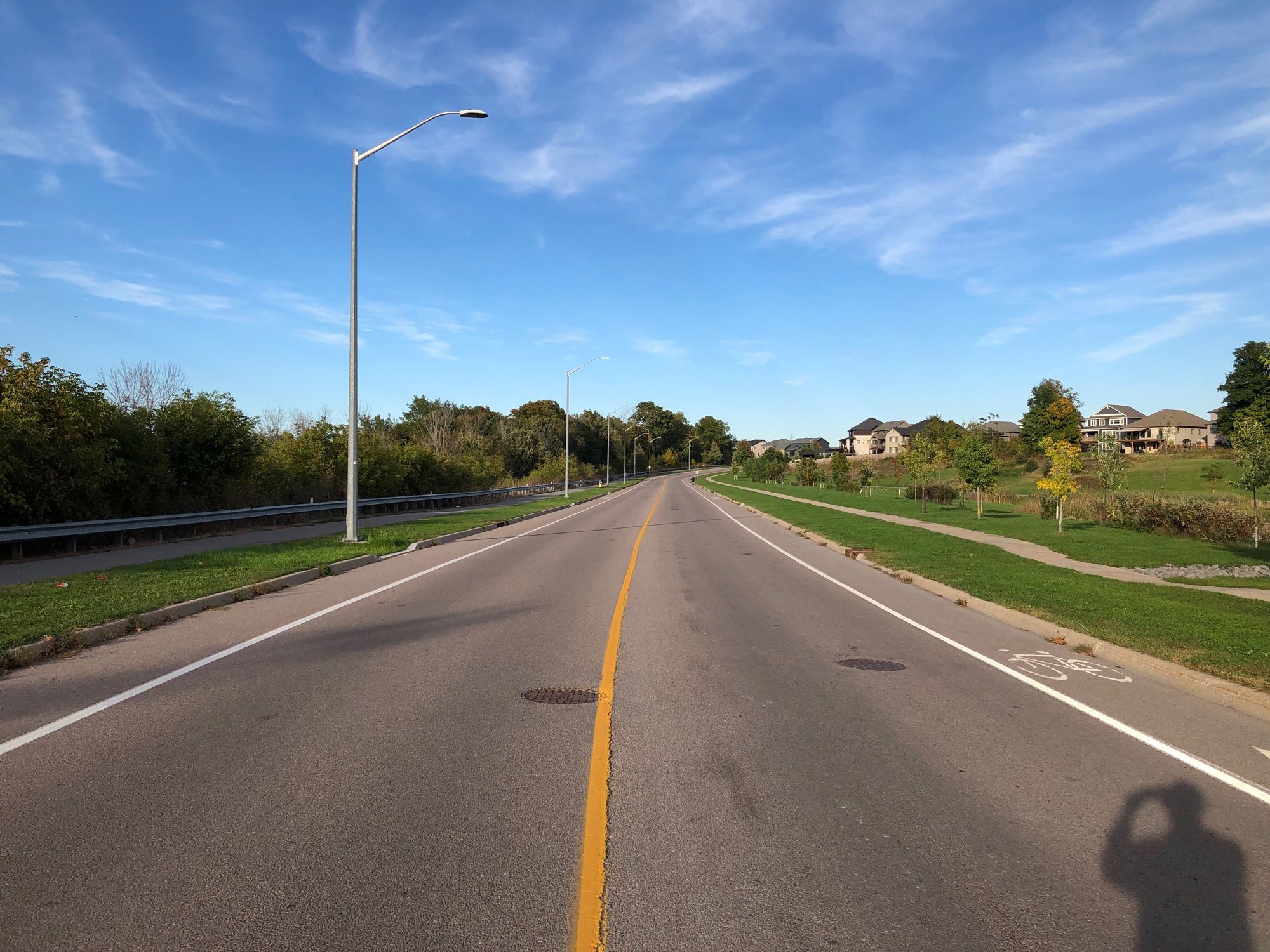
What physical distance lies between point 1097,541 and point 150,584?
23744mm

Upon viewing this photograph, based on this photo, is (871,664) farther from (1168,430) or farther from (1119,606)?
(1168,430)

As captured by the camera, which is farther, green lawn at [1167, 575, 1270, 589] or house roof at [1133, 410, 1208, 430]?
house roof at [1133, 410, 1208, 430]

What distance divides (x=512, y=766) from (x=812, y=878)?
217cm

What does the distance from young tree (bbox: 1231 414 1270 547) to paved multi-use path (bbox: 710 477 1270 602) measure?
5499 mm

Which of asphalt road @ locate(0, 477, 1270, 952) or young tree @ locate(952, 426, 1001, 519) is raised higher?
young tree @ locate(952, 426, 1001, 519)

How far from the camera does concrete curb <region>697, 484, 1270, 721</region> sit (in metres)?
7.27

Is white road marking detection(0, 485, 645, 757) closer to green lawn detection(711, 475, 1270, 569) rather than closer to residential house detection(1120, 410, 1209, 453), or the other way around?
green lawn detection(711, 475, 1270, 569)

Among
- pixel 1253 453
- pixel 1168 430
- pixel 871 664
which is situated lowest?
pixel 871 664

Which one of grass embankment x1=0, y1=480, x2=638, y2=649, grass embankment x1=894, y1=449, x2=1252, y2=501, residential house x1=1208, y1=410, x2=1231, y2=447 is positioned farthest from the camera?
residential house x1=1208, y1=410, x2=1231, y2=447

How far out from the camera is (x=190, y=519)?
23.4m

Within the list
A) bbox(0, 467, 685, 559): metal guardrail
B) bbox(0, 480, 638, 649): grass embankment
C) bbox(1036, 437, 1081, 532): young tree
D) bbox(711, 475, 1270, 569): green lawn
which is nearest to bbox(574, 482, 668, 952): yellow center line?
bbox(0, 480, 638, 649): grass embankment

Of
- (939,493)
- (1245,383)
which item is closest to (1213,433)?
(1245,383)

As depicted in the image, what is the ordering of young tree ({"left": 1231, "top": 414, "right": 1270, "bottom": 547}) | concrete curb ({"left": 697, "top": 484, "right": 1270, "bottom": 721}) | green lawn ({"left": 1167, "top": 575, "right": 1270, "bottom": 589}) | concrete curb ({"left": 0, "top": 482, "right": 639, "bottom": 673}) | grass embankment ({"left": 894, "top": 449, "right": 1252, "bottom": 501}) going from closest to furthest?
concrete curb ({"left": 697, "top": 484, "right": 1270, "bottom": 721}) < concrete curb ({"left": 0, "top": 482, "right": 639, "bottom": 673}) < green lawn ({"left": 1167, "top": 575, "right": 1270, "bottom": 589}) < young tree ({"left": 1231, "top": 414, "right": 1270, "bottom": 547}) < grass embankment ({"left": 894, "top": 449, "right": 1252, "bottom": 501})

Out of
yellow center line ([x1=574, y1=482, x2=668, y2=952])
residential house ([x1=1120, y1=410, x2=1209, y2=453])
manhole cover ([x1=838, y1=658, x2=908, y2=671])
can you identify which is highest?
residential house ([x1=1120, y1=410, x2=1209, y2=453])
